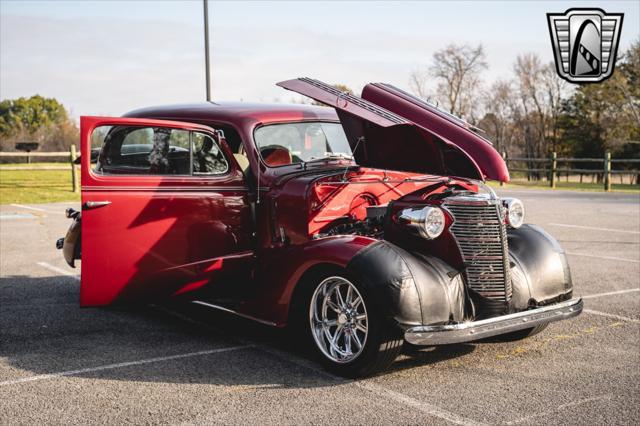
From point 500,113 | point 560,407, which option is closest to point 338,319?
point 560,407

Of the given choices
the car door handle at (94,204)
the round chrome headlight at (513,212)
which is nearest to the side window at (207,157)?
the car door handle at (94,204)

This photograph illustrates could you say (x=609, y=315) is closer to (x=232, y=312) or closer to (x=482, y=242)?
(x=482, y=242)

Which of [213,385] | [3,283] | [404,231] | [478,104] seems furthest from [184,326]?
[478,104]

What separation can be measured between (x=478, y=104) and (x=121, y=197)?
174 feet

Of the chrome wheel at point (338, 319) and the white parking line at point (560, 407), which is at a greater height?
the chrome wheel at point (338, 319)

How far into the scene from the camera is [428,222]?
505 centimetres

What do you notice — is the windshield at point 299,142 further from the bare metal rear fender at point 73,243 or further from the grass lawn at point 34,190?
the grass lawn at point 34,190

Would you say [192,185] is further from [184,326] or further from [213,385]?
[213,385]

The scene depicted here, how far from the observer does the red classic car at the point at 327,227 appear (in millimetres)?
4930

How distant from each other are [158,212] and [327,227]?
1360 millimetres

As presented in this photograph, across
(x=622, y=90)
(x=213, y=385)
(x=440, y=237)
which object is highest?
(x=622, y=90)

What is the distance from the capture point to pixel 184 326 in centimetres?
650

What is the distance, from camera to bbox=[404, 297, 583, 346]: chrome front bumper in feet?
15.4

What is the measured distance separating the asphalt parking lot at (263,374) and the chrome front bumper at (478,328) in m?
0.32
